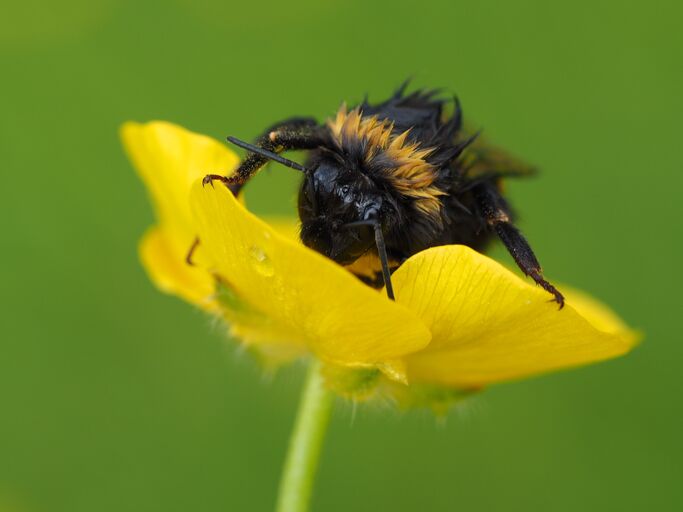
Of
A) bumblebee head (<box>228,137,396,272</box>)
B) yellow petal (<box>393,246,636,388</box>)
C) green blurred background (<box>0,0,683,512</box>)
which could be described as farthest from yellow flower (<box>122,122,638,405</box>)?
green blurred background (<box>0,0,683,512</box>)

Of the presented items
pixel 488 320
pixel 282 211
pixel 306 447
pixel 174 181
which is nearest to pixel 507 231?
pixel 488 320

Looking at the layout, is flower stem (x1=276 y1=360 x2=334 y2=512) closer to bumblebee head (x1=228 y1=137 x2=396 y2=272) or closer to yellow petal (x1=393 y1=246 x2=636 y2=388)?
yellow petal (x1=393 y1=246 x2=636 y2=388)

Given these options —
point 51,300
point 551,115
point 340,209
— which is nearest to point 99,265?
point 51,300

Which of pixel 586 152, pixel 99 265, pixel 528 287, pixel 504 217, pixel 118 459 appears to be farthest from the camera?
pixel 586 152

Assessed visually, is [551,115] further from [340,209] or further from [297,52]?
[340,209]

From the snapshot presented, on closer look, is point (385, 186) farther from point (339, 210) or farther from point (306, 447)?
point (306, 447)
